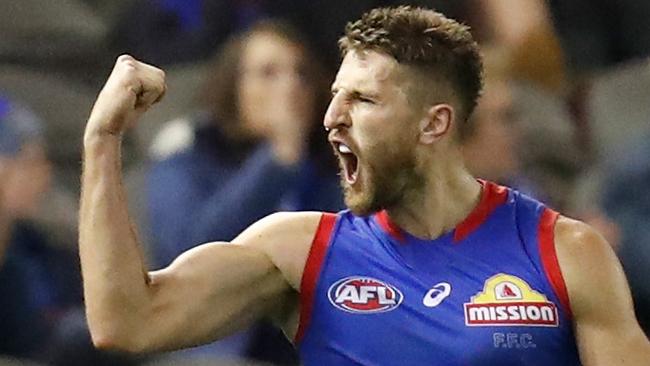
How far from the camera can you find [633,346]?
216 cm

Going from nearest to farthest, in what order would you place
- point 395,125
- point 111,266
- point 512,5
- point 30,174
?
point 111,266 → point 395,125 → point 30,174 → point 512,5

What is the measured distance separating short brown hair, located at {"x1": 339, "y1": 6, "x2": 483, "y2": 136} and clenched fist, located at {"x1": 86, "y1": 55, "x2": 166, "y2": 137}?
316 millimetres

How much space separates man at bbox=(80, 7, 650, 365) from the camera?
2105 millimetres

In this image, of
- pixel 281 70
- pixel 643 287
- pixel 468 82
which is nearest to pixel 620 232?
pixel 643 287

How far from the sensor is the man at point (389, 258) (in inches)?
82.9

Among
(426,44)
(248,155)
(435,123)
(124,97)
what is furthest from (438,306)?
(248,155)

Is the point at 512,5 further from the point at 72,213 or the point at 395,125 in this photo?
the point at 395,125

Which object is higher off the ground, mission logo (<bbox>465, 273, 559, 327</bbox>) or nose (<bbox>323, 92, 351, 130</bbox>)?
nose (<bbox>323, 92, 351, 130</bbox>)

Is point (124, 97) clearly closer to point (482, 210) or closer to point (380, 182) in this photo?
point (380, 182)

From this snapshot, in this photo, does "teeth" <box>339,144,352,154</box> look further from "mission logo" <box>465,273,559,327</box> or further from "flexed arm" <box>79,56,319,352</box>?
"mission logo" <box>465,273,559,327</box>

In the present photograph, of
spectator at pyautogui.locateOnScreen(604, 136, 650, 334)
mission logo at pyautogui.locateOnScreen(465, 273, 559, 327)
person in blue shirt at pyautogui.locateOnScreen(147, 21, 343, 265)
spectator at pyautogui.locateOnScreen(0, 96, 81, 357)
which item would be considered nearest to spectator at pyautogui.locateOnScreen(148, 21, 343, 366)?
person in blue shirt at pyautogui.locateOnScreen(147, 21, 343, 265)

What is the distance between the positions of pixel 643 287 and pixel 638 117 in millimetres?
452

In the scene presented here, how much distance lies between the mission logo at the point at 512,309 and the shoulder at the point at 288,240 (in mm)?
244

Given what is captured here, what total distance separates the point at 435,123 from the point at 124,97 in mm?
457
